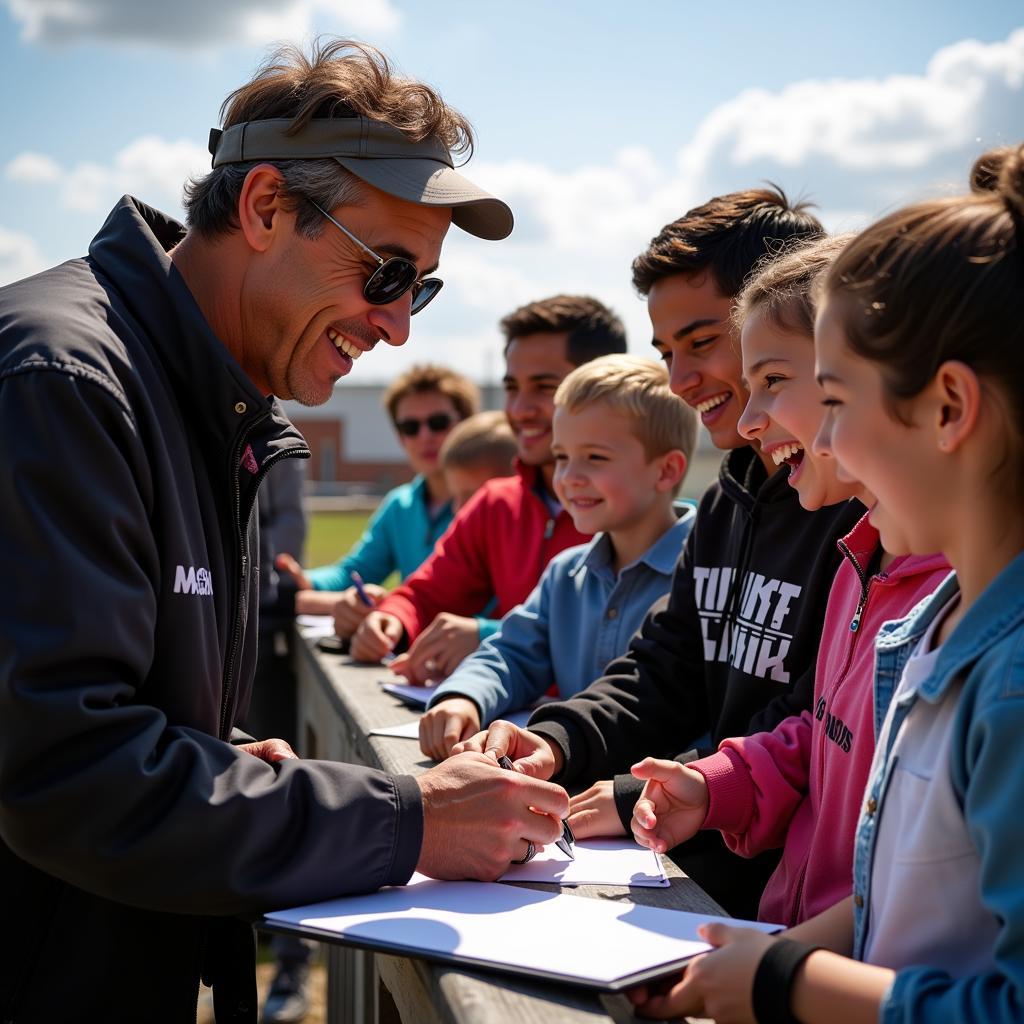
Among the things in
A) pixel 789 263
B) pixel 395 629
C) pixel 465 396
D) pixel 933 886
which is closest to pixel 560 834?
pixel 933 886

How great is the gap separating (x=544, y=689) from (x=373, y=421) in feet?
197

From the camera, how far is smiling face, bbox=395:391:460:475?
5984 millimetres

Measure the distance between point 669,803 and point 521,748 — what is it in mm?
400

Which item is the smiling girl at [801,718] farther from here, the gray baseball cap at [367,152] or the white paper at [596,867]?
the gray baseball cap at [367,152]

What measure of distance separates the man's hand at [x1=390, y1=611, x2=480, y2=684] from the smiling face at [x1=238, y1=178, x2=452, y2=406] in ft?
4.05

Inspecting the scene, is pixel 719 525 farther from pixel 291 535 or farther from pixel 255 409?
pixel 291 535

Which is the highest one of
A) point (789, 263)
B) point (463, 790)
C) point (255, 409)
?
point (789, 263)

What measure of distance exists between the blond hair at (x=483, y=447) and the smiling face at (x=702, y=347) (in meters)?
2.32

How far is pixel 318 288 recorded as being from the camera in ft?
7.37

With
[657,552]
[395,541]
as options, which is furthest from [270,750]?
[395,541]

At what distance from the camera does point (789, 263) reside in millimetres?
2033

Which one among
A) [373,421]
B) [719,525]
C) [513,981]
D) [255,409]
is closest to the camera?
[513,981]

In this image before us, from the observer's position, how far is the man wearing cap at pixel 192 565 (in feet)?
4.82

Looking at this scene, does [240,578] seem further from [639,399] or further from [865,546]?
[639,399]
